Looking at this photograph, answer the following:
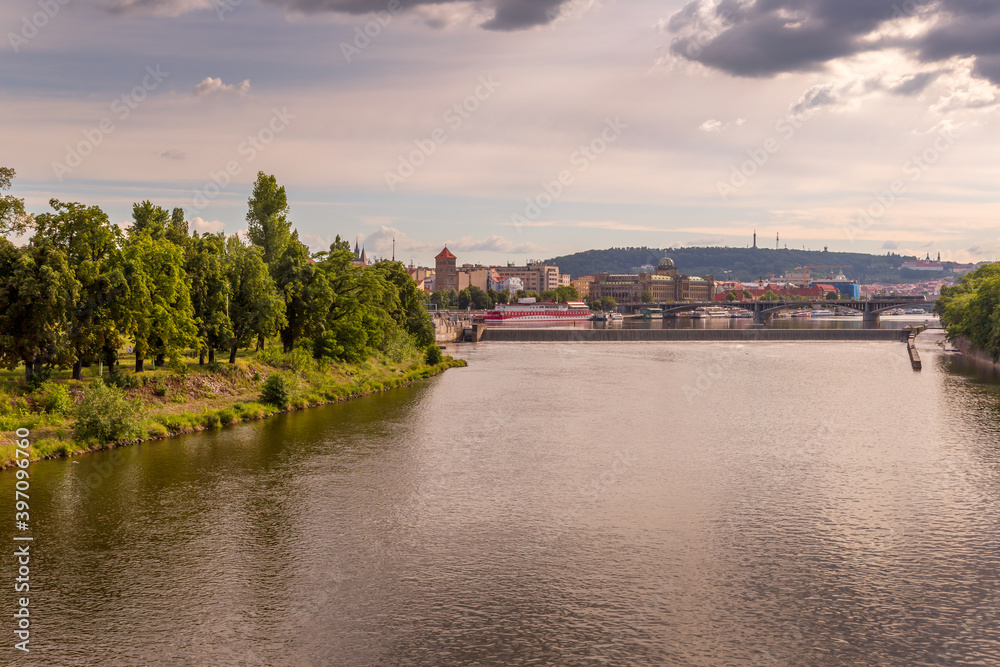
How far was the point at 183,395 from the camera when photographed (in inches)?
1970

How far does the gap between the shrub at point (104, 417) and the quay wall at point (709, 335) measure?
322 feet

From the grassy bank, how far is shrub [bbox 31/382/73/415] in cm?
5

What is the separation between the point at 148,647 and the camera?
19.8m

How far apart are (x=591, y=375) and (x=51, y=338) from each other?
169 ft

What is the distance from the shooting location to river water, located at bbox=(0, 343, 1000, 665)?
20312 millimetres

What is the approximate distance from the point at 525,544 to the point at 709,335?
117863 millimetres

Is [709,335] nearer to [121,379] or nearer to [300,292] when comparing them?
[300,292]

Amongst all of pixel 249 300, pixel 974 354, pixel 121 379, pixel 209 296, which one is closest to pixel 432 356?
pixel 249 300

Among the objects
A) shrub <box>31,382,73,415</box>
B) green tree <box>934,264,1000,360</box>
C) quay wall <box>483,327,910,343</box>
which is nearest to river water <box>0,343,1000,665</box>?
shrub <box>31,382,73,415</box>

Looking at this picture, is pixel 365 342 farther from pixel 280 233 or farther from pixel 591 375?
pixel 591 375

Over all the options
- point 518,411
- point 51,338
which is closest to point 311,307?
point 518,411

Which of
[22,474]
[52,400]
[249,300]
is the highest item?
[249,300]

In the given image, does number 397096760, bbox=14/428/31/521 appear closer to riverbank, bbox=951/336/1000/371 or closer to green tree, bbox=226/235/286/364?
green tree, bbox=226/235/286/364

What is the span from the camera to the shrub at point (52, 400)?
4088 centimetres
